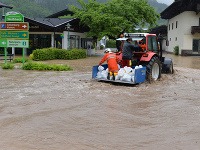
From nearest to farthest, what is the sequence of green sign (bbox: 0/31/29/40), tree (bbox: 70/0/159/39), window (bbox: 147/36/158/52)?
window (bbox: 147/36/158/52)
green sign (bbox: 0/31/29/40)
tree (bbox: 70/0/159/39)

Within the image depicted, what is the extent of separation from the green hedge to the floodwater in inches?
530

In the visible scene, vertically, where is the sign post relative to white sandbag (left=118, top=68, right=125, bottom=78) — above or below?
above

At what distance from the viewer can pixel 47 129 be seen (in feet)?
21.5

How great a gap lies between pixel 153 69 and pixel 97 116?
644 centimetres

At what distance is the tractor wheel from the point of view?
506 inches

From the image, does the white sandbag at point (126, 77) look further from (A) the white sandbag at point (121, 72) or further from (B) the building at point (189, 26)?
(B) the building at point (189, 26)

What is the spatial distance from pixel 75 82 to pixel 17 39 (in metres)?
7.90

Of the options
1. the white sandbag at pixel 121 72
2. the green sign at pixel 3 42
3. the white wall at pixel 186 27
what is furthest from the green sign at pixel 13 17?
the white wall at pixel 186 27

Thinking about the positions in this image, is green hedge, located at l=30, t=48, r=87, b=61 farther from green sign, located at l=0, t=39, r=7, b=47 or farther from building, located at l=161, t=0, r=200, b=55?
building, located at l=161, t=0, r=200, b=55

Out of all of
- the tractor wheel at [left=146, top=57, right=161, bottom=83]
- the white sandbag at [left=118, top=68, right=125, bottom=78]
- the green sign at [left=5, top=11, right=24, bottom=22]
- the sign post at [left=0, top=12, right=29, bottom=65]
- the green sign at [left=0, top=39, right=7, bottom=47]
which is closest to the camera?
the white sandbag at [left=118, top=68, right=125, bottom=78]

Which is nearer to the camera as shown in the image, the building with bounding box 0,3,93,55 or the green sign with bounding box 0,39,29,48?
A: the green sign with bounding box 0,39,29,48

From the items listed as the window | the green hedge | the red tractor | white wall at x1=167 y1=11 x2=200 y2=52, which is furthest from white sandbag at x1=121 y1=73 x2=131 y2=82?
white wall at x1=167 y1=11 x2=200 y2=52

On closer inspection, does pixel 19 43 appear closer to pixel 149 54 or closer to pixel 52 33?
pixel 149 54

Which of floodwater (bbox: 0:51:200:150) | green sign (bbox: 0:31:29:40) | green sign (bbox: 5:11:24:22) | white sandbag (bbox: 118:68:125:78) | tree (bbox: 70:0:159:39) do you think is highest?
tree (bbox: 70:0:159:39)
